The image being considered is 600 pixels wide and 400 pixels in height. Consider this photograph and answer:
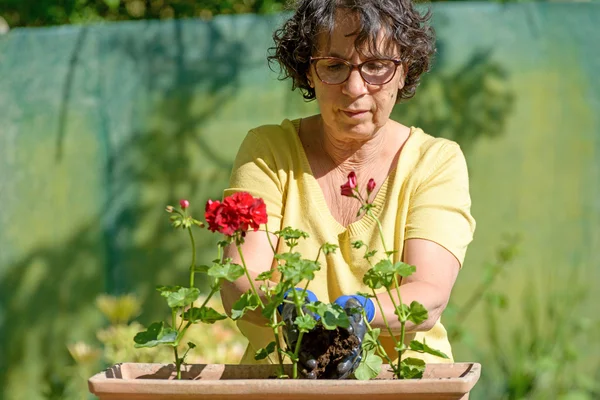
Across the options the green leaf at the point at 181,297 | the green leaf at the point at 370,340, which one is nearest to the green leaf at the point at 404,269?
the green leaf at the point at 370,340

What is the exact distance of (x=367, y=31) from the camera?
7.81ft

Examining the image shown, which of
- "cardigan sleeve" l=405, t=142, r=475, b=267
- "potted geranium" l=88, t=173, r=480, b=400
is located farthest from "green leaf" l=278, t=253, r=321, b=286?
"cardigan sleeve" l=405, t=142, r=475, b=267

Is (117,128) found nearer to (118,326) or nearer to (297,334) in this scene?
(118,326)

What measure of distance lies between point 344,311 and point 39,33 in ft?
9.93

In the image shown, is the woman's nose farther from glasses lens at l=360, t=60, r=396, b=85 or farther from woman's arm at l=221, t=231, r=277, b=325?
woman's arm at l=221, t=231, r=277, b=325

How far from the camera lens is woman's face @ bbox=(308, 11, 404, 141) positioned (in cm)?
238

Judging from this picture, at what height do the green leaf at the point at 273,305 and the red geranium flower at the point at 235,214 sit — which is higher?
the red geranium flower at the point at 235,214

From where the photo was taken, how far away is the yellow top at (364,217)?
2.41 m

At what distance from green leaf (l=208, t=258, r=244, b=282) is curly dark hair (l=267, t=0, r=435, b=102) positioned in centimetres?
68

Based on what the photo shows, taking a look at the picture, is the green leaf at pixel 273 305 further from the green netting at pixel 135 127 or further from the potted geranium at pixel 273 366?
the green netting at pixel 135 127

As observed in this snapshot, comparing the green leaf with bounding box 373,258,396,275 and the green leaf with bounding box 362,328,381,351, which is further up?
the green leaf with bounding box 373,258,396,275

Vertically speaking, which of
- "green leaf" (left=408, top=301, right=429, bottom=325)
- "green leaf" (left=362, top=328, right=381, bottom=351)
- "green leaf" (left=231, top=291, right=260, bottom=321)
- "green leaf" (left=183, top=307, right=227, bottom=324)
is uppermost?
"green leaf" (left=231, top=291, right=260, bottom=321)

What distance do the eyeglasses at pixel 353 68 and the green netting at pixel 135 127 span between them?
2.09 metres

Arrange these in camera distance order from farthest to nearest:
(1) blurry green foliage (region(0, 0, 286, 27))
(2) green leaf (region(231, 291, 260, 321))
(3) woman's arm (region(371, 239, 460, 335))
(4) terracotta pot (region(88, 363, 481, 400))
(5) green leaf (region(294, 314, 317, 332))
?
(1) blurry green foliage (region(0, 0, 286, 27))
(3) woman's arm (region(371, 239, 460, 335))
(2) green leaf (region(231, 291, 260, 321))
(5) green leaf (region(294, 314, 317, 332))
(4) terracotta pot (region(88, 363, 481, 400))
